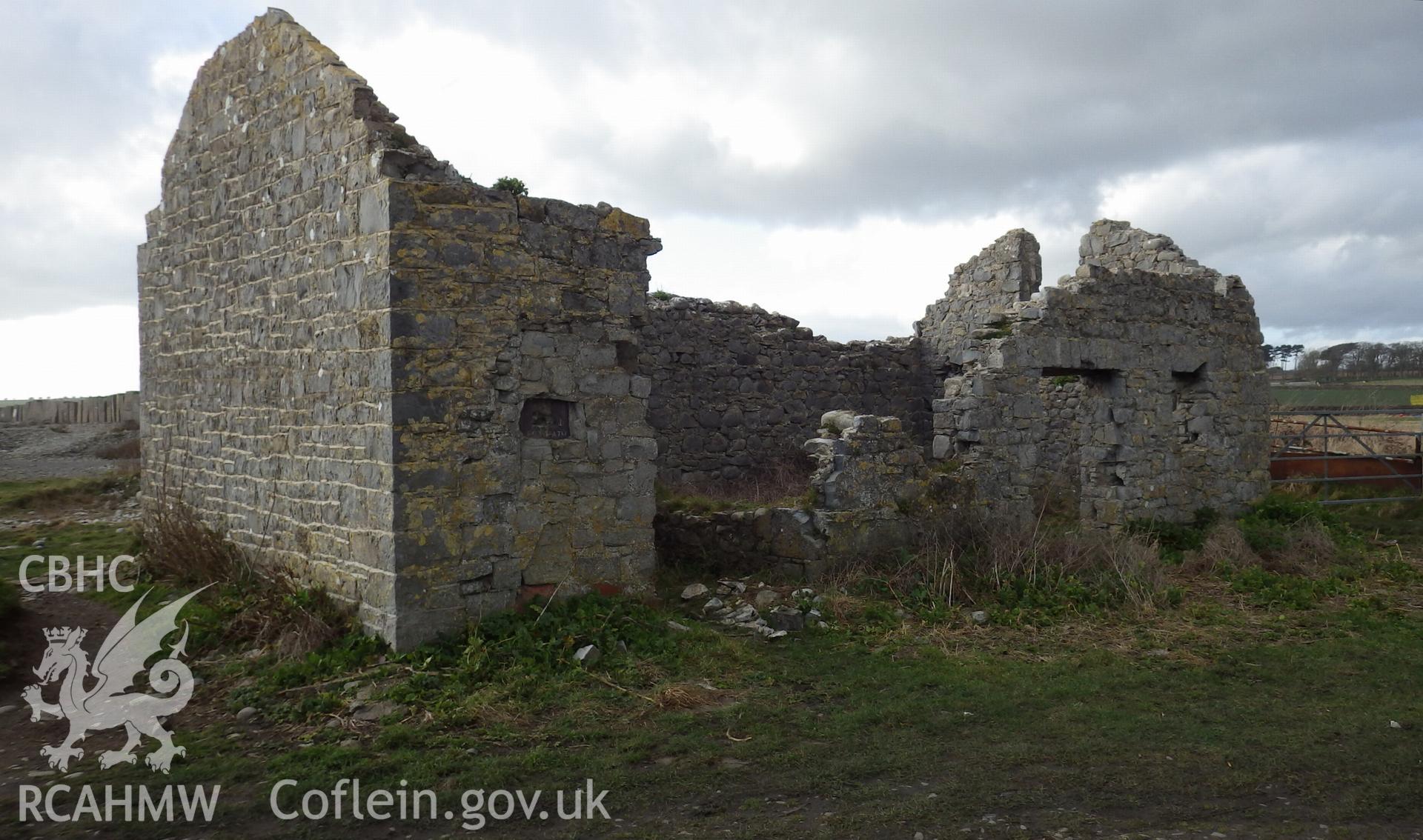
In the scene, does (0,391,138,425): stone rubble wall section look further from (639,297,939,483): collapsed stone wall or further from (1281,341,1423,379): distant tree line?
(1281,341,1423,379): distant tree line

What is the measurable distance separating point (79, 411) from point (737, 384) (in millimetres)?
16642

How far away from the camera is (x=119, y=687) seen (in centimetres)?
625

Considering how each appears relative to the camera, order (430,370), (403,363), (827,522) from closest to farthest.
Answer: (403,363) → (430,370) → (827,522)

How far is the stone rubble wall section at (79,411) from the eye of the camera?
21.0 meters

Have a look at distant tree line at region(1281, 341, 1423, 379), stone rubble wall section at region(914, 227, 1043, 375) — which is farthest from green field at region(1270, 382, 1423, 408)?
stone rubble wall section at region(914, 227, 1043, 375)

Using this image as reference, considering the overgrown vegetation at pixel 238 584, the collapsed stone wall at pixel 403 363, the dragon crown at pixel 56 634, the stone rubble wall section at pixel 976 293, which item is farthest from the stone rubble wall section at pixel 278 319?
the stone rubble wall section at pixel 976 293

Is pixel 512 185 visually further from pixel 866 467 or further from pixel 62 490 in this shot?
pixel 62 490

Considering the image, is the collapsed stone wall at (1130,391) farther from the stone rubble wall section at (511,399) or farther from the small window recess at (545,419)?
the small window recess at (545,419)

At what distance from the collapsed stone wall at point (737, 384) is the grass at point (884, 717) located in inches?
213

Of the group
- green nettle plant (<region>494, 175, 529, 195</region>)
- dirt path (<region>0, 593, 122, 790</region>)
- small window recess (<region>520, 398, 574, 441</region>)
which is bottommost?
dirt path (<region>0, 593, 122, 790</region>)

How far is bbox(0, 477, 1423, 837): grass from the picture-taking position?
4.54m

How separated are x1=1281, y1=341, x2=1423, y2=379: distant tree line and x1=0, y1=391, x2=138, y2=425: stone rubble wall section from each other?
1233 inches

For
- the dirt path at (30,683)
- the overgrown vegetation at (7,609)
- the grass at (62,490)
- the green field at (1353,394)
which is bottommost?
the dirt path at (30,683)

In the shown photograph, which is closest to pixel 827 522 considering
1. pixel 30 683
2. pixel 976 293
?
pixel 30 683
